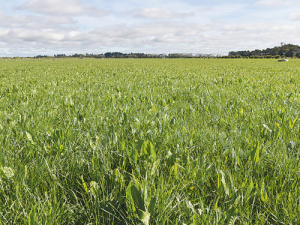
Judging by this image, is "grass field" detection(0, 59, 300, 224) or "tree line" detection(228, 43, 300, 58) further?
"tree line" detection(228, 43, 300, 58)

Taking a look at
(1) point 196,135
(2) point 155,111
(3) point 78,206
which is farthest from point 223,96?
(3) point 78,206

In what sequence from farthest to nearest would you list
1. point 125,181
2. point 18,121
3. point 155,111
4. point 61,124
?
point 155,111 < point 61,124 < point 18,121 < point 125,181

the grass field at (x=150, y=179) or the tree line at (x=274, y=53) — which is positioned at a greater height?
the tree line at (x=274, y=53)

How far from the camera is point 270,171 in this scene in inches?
79.2

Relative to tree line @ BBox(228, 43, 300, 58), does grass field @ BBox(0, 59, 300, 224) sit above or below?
below

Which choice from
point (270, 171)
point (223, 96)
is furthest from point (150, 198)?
point (223, 96)

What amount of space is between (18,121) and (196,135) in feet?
8.51

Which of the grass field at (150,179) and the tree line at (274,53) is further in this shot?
the tree line at (274,53)

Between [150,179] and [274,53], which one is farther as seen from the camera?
[274,53]

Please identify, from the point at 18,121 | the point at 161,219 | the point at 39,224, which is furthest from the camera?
the point at 18,121

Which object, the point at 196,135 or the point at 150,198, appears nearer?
the point at 150,198

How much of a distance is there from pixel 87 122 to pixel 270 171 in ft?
8.34

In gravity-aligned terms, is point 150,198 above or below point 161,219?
above

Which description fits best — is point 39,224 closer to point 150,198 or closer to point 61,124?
point 150,198
